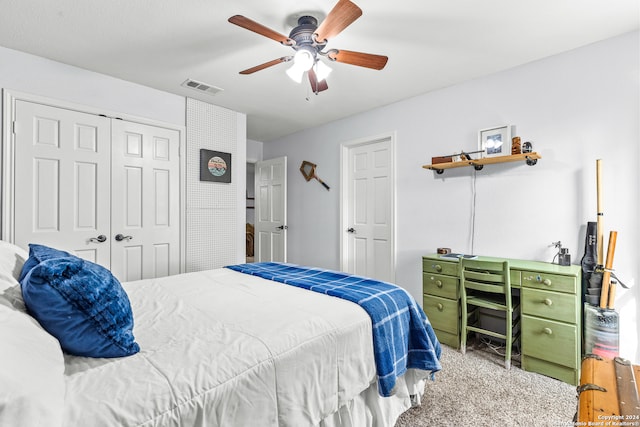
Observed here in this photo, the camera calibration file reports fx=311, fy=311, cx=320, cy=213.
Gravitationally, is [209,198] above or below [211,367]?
above

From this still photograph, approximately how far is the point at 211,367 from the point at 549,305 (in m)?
2.41

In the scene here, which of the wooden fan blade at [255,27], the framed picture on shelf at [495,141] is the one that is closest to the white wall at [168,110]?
the wooden fan blade at [255,27]

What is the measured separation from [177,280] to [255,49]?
188 cm

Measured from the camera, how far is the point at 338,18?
170 centimetres

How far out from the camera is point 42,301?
0.98 metres

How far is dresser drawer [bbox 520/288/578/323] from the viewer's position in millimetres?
2203

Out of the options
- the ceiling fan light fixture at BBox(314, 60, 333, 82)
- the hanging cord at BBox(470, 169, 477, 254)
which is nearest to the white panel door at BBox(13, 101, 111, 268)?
the ceiling fan light fixture at BBox(314, 60, 333, 82)

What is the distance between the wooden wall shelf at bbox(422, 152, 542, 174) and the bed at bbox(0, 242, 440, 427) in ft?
5.85

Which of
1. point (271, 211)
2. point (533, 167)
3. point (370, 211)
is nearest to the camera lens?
point (533, 167)

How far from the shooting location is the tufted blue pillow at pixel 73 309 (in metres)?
0.99

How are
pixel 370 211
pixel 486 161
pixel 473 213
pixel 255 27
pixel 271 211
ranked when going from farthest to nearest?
pixel 271 211, pixel 370 211, pixel 473 213, pixel 486 161, pixel 255 27

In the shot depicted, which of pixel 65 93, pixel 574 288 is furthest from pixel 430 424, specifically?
pixel 65 93

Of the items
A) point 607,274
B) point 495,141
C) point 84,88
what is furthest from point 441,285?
point 84,88

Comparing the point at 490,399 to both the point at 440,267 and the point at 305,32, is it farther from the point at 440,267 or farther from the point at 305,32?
the point at 305,32
